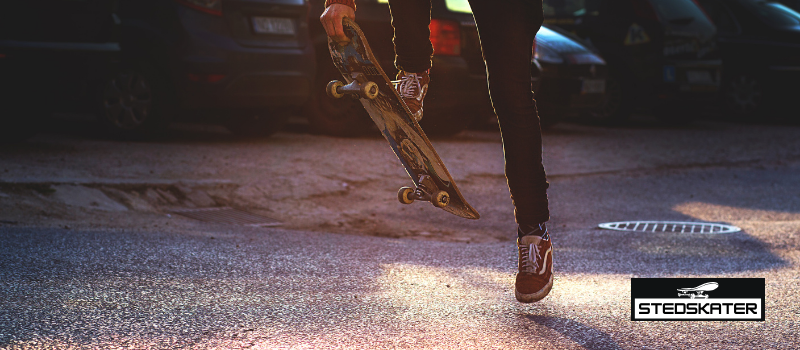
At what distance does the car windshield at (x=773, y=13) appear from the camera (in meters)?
13.0

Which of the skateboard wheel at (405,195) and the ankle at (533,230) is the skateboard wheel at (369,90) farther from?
the ankle at (533,230)

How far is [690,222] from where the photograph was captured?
570 centimetres

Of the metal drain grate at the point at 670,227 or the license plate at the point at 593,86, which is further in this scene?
the license plate at the point at 593,86

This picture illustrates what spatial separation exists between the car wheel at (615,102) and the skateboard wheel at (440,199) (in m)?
9.27

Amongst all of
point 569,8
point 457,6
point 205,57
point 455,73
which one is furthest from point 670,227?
point 569,8

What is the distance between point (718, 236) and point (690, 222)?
65 cm

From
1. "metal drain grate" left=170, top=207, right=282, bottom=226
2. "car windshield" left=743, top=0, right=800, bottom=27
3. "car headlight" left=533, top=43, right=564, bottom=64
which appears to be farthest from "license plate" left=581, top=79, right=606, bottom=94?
"metal drain grate" left=170, top=207, right=282, bottom=226

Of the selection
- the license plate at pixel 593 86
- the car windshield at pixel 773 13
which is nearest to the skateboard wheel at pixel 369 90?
the license plate at pixel 593 86

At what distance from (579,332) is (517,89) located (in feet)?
2.64

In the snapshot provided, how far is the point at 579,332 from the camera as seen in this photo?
9.02 feet

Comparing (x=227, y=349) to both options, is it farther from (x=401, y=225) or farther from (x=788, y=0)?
(x=788, y=0)

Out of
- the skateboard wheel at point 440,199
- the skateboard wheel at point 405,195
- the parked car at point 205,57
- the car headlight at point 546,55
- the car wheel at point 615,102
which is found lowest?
the car wheel at point 615,102

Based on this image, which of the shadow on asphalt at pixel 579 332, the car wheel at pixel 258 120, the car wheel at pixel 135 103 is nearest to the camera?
the shadow on asphalt at pixel 579 332

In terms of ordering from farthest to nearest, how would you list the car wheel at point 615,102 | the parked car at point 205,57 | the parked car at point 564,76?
the car wheel at point 615,102 < the parked car at point 564,76 < the parked car at point 205,57
